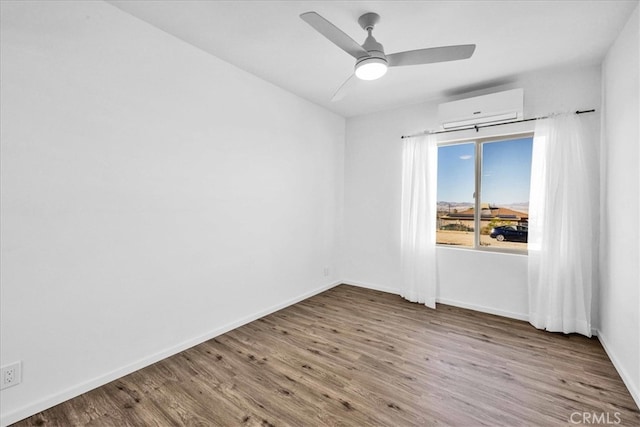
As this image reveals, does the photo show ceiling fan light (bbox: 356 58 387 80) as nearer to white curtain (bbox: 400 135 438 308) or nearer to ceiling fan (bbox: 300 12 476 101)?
ceiling fan (bbox: 300 12 476 101)

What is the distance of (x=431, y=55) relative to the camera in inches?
79.5

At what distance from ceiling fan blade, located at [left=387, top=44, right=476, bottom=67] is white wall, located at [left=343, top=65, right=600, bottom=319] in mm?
1722

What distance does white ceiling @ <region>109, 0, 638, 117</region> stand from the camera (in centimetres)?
201

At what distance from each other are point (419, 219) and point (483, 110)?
1434 millimetres

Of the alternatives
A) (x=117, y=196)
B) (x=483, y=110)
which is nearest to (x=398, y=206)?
(x=483, y=110)

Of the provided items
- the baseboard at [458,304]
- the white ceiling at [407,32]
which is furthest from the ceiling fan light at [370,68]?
the baseboard at [458,304]

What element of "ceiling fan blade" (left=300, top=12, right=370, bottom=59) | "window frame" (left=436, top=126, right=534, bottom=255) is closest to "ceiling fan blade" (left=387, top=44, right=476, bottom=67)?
"ceiling fan blade" (left=300, top=12, right=370, bottom=59)

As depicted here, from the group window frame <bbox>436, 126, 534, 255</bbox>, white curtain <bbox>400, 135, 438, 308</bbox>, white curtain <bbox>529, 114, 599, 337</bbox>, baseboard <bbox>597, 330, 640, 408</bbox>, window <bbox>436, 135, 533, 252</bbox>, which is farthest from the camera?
white curtain <bbox>400, 135, 438, 308</bbox>

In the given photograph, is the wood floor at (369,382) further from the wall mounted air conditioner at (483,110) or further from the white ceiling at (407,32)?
the white ceiling at (407,32)

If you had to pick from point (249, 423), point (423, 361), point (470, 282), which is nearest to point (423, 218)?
point (470, 282)

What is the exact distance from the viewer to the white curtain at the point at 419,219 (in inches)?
144

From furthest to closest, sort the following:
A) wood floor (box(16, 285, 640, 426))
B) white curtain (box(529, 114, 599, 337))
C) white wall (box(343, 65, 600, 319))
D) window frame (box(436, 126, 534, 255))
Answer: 1. window frame (box(436, 126, 534, 255))
2. white wall (box(343, 65, 600, 319))
3. white curtain (box(529, 114, 599, 337))
4. wood floor (box(16, 285, 640, 426))

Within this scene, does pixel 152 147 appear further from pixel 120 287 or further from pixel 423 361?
pixel 423 361

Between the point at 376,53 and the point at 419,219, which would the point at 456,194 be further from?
the point at 376,53
